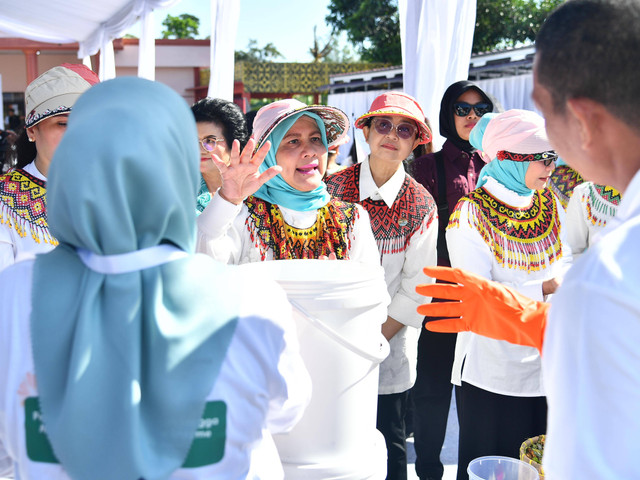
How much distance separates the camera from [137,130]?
99 centimetres

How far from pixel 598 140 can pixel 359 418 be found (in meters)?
0.98

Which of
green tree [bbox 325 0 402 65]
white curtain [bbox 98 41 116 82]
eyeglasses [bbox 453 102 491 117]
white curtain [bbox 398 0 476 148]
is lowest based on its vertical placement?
eyeglasses [bbox 453 102 491 117]

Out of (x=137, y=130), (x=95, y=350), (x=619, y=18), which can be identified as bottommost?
(x=95, y=350)

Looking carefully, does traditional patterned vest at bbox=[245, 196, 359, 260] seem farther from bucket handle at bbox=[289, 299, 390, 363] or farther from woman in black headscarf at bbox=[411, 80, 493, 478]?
woman in black headscarf at bbox=[411, 80, 493, 478]

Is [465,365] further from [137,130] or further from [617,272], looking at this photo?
[137,130]

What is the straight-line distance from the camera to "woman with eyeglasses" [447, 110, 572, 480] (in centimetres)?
241

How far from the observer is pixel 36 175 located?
236 cm

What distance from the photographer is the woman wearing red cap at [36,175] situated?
222 centimetres

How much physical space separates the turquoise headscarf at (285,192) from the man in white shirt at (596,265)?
46.9 inches

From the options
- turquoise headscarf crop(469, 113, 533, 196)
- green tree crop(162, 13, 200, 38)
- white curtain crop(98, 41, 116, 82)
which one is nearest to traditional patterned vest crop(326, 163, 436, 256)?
turquoise headscarf crop(469, 113, 533, 196)

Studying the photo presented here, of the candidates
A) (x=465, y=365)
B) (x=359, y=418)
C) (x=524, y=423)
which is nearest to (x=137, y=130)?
(x=359, y=418)

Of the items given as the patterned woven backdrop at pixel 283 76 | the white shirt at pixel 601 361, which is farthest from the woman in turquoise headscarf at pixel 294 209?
the patterned woven backdrop at pixel 283 76

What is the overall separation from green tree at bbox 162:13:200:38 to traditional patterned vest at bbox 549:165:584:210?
118 feet

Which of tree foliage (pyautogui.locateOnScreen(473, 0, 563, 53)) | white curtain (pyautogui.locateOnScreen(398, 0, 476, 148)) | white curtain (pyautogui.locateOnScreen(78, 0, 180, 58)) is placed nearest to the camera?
white curtain (pyautogui.locateOnScreen(398, 0, 476, 148))
